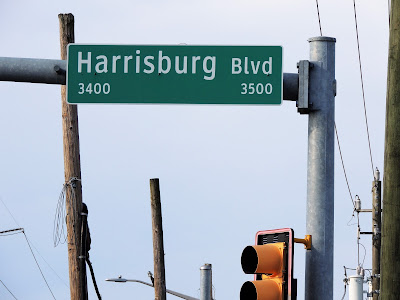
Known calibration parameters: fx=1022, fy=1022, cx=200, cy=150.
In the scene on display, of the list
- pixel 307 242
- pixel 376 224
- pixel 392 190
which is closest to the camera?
pixel 392 190

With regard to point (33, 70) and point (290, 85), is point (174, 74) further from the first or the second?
point (33, 70)

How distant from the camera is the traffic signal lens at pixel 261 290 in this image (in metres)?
8.93

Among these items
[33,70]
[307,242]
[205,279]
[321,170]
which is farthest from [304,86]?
[205,279]

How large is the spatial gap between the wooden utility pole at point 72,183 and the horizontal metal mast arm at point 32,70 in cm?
530

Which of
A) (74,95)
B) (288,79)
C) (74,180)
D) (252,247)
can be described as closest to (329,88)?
(288,79)

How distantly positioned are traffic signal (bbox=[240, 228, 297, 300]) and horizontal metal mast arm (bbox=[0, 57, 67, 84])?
7.89ft

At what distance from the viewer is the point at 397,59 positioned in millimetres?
8961

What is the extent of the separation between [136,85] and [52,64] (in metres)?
0.85

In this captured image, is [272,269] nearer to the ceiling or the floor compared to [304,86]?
nearer to the floor

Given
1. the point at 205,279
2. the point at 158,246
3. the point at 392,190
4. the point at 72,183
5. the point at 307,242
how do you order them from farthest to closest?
the point at 158,246, the point at 205,279, the point at 72,183, the point at 307,242, the point at 392,190

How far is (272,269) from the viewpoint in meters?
9.02

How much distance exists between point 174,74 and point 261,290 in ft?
6.92

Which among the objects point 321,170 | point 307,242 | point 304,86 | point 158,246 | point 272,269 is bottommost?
point 158,246

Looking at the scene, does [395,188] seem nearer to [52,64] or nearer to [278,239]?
[278,239]
